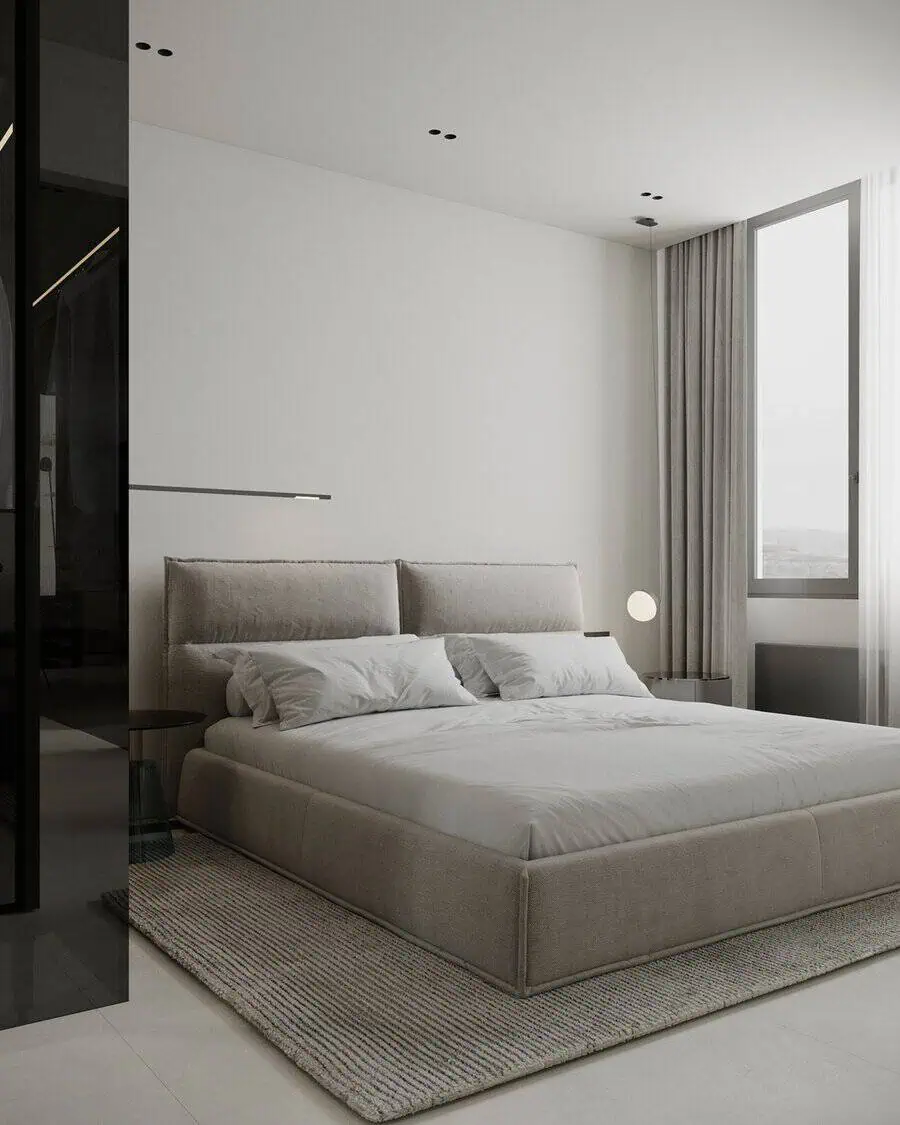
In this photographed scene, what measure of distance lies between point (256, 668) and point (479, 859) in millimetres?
1647

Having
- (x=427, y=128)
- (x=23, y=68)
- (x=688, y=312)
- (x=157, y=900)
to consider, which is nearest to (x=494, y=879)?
(x=157, y=900)

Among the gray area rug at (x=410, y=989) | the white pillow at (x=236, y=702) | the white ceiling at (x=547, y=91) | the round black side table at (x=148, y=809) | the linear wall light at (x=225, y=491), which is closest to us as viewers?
the gray area rug at (x=410, y=989)

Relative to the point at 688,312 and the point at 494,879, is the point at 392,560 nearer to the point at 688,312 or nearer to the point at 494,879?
the point at 688,312

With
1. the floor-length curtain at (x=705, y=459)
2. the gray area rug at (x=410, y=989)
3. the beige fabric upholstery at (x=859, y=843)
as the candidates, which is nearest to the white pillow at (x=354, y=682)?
the gray area rug at (x=410, y=989)

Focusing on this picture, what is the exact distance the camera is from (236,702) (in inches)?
158

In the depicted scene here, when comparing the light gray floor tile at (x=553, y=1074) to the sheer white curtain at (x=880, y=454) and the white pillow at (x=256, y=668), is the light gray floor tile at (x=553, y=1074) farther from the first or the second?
the sheer white curtain at (x=880, y=454)

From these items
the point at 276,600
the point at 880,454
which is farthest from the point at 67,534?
the point at 880,454

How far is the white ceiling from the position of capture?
3.39 meters

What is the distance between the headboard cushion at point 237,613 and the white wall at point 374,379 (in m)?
0.19

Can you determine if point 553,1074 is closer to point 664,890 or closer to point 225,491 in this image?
point 664,890

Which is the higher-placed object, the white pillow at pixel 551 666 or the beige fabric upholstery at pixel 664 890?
the white pillow at pixel 551 666

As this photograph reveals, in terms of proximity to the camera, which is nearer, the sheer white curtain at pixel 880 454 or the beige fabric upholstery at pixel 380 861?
the beige fabric upholstery at pixel 380 861

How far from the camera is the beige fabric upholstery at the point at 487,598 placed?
4.68 metres

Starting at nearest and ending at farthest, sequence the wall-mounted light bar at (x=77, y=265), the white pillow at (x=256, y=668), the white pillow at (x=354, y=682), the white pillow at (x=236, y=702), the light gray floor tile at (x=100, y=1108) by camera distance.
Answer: the light gray floor tile at (x=100, y=1108)
the wall-mounted light bar at (x=77, y=265)
the white pillow at (x=354, y=682)
the white pillow at (x=256, y=668)
the white pillow at (x=236, y=702)
